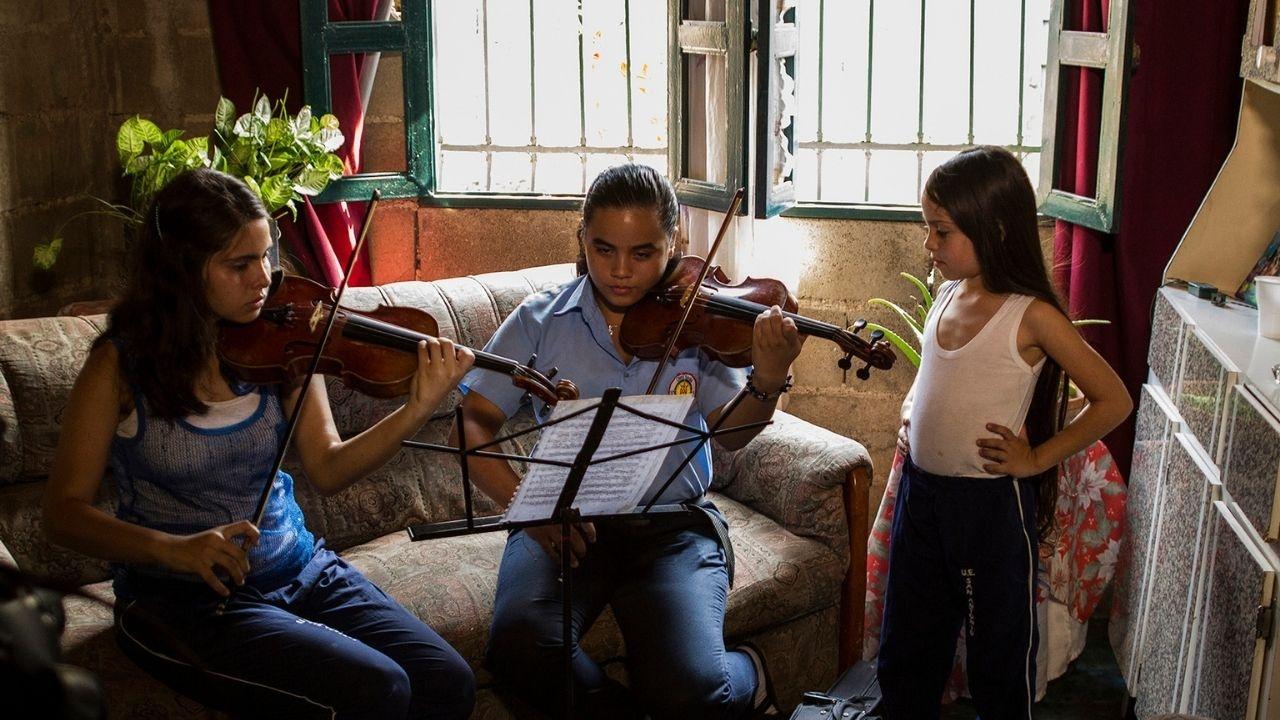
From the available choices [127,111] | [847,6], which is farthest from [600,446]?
[847,6]

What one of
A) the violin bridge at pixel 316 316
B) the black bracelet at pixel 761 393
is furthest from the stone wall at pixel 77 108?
the black bracelet at pixel 761 393

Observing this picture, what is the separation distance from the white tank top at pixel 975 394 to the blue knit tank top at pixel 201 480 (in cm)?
103

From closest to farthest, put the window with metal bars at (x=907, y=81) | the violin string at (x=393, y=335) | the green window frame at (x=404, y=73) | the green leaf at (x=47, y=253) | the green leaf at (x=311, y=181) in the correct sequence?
1. the violin string at (x=393, y=335)
2. the green leaf at (x=47, y=253)
3. the green leaf at (x=311, y=181)
4. the green window frame at (x=404, y=73)
5. the window with metal bars at (x=907, y=81)

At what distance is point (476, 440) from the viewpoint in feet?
6.70

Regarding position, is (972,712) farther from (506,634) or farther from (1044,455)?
(506,634)

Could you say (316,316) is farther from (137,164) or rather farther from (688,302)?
(137,164)

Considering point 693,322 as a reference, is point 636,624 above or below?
below

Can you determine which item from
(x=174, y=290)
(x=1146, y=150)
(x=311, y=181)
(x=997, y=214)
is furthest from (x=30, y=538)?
(x=1146, y=150)

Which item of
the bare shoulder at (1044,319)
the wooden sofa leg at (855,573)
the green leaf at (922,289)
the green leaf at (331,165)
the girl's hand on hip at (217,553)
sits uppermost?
the green leaf at (331,165)

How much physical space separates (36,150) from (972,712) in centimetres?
244

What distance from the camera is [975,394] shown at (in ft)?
6.53

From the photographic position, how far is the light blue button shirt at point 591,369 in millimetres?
2070

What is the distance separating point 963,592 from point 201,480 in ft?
3.90

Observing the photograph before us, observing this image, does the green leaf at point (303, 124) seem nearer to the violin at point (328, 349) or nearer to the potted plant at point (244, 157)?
the potted plant at point (244, 157)
